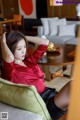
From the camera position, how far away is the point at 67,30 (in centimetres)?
489

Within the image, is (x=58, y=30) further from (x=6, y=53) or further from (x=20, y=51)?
(x=6, y=53)

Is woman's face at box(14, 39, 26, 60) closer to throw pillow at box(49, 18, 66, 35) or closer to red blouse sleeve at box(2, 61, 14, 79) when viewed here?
red blouse sleeve at box(2, 61, 14, 79)

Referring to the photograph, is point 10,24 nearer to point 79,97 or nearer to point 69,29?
point 69,29

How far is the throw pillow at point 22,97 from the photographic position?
1159 mm

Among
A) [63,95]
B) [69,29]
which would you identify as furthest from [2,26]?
[63,95]

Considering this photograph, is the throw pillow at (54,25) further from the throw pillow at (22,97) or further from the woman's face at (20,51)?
the throw pillow at (22,97)

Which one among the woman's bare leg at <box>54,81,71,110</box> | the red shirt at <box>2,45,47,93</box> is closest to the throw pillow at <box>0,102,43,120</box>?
the woman's bare leg at <box>54,81,71,110</box>

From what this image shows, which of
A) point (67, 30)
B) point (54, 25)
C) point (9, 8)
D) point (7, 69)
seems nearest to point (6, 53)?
point (7, 69)

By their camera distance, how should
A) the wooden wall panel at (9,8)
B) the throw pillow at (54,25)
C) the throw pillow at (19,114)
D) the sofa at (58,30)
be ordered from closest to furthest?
the throw pillow at (19,114) → the sofa at (58,30) → the throw pillow at (54,25) → the wooden wall panel at (9,8)

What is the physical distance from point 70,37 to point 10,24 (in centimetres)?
288

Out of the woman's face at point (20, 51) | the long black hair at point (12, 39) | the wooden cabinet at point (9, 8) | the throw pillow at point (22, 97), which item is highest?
the wooden cabinet at point (9, 8)

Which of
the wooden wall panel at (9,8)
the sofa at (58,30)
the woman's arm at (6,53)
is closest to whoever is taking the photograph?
the woman's arm at (6,53)

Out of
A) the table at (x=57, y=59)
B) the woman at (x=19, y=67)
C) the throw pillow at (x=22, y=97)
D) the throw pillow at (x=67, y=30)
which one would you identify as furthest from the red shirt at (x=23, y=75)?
the throw pillow at (x=67, y=30)

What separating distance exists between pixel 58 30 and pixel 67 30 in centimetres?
23
